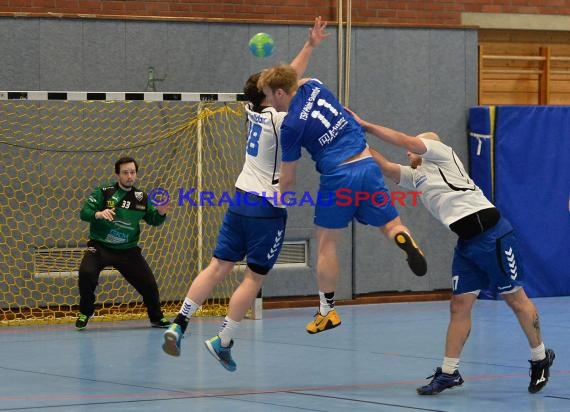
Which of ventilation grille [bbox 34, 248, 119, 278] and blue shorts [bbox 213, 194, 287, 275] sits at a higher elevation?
blue shorts [bbox 213, 194, 287, 275]

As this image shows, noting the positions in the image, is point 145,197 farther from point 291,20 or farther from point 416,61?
point 416,61

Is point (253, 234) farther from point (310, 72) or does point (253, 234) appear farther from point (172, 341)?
point (310, 72)

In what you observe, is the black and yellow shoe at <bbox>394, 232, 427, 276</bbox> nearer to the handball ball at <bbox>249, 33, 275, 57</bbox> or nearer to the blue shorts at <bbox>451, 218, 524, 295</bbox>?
the blue shorts at <bbox>451, 218, 524, 295</bbox>

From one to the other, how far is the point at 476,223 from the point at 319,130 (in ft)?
4.39

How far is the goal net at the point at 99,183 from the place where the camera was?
43.8 feet

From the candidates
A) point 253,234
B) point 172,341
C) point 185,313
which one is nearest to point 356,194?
point 253,234

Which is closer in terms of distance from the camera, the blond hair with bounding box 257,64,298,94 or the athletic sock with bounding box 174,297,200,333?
the blond hair with bounding box 257,64,298,94

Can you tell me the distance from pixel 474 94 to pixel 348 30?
2.19 m

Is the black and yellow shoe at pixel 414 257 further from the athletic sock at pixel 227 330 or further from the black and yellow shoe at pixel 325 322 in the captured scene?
the athletic sock at pixel 227 330

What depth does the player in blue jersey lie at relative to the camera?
318 inches

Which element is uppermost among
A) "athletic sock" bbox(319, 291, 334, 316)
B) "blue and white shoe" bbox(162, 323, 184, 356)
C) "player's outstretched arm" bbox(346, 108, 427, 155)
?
"player's outstretched arm" bbox(346, 108, 427, 155)

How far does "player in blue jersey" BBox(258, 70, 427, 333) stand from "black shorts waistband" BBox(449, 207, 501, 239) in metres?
0.38

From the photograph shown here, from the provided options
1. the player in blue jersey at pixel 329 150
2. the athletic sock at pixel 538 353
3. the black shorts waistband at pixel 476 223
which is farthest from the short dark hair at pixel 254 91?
the athletic sock at pixel 538 353

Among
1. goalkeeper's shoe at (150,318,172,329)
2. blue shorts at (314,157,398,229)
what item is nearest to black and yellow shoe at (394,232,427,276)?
blue shorts at (314,157,398,229)
